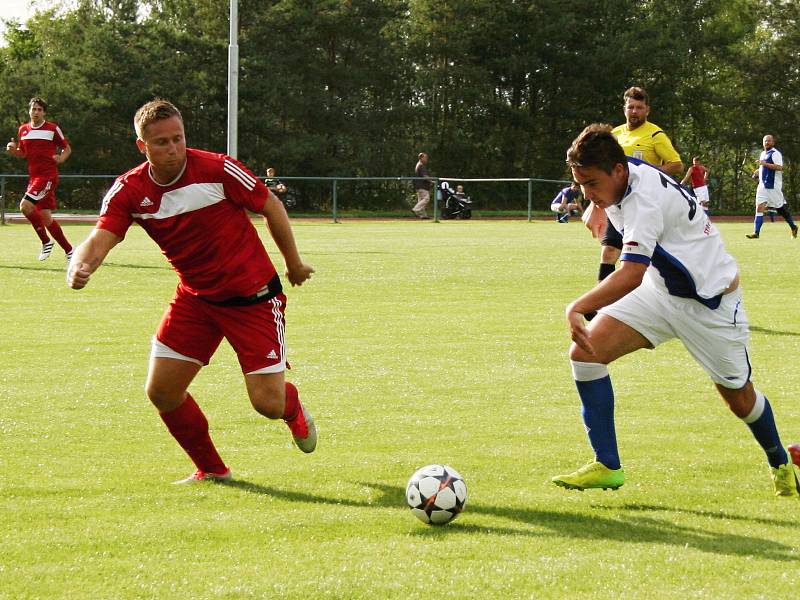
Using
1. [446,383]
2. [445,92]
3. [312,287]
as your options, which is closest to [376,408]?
[446,383]

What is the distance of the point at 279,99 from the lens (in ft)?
147

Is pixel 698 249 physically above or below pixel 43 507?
above

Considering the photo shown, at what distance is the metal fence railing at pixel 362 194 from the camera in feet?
119

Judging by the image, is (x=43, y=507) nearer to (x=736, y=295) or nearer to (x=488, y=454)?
(x=488, y=454)

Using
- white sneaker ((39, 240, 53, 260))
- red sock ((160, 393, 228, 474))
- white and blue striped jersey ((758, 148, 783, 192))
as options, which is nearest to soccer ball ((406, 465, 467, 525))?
red sock ((160, 393, 228, 474))

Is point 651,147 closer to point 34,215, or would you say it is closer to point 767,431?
point 767,431

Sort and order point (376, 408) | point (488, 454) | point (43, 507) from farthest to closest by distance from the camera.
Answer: point (376, 408)
point (488, 454)
point (43, 507)

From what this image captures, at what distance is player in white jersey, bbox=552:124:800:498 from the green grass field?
32 centimetres

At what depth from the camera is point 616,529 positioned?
4.74 meters

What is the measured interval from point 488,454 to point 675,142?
165 feet

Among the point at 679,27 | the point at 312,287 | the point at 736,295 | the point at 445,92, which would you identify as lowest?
the point at 312,287

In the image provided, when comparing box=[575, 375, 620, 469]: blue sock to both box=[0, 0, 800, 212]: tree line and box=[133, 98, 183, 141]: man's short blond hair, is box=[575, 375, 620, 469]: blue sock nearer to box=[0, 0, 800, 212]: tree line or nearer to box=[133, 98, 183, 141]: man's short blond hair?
box=[133, 98, 183, 141]: man's short blond hair

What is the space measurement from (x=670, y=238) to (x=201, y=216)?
2188 mm

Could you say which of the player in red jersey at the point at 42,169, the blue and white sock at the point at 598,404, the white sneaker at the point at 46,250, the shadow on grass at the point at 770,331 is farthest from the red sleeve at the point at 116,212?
the white sneaker at the point at 46,250
